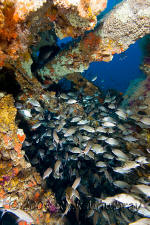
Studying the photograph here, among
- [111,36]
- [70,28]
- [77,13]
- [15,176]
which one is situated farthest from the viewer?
[111,36]

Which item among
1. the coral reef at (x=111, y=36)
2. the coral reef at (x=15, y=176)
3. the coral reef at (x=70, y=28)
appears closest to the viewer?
A: the coral reef at (x=70, y=28)

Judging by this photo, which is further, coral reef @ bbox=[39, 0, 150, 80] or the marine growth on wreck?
coral reef @ bbox=[39, 0, 150, 80]

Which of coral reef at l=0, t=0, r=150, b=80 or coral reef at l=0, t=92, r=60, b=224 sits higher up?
coral reef at l=0, t=0, r=150, b=80

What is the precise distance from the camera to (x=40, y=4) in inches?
98.2

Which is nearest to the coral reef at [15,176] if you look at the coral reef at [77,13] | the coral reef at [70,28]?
the coral reef at [70,28]

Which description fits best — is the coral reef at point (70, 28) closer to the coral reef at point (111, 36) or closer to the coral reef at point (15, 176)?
the coral reef at point (111, 36)

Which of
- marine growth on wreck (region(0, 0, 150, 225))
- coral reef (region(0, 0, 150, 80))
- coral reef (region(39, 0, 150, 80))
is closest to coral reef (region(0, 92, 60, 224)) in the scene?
marine growth on wreck (region(0, 0, 150, 225))

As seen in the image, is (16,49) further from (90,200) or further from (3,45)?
(90,200)

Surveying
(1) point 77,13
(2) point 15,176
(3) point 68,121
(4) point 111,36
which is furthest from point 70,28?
(2) point 15,176

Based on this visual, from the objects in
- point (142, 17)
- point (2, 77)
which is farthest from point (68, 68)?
point (142, 17)

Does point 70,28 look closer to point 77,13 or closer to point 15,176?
point 77,13

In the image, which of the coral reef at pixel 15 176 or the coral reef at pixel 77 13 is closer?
the coral reef at pixel 77 13

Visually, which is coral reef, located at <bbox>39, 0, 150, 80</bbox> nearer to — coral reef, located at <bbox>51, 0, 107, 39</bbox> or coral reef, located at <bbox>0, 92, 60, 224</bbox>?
coral reef, located at <bbox>51, 0, 107, 39</bbox>

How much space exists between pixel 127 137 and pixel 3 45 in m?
4.28
